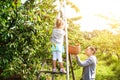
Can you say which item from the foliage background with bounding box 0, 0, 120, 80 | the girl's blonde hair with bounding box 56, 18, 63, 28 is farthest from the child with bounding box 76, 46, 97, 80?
the foliage background with bounding box 0, 0, 120, 80

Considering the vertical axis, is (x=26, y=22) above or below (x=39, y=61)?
above

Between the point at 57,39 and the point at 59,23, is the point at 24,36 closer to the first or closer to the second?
the point at 57,39

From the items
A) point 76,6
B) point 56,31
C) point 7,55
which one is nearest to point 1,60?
point 7,55

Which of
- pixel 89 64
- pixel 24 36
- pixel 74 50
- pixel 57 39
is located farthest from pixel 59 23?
pixel 24 36

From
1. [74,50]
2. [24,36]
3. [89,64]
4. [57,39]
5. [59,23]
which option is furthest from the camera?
[24,36]

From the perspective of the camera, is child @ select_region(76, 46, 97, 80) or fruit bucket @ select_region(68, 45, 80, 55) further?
fruit bucket @ select_region(68, 45, 80, 55)

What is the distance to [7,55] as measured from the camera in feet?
33.5

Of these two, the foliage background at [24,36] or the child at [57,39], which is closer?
the child at [57,39]

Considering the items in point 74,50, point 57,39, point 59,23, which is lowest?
point 74,50

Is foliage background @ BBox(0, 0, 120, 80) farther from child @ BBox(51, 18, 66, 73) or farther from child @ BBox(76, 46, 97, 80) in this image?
child @ BBox(76, 46, 97, 80)

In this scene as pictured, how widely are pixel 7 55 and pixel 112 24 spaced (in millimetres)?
7142

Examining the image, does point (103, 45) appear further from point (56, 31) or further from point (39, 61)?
point (56, 31)

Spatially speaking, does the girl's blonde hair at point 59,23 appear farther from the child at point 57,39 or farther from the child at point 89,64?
the child at point 89,64

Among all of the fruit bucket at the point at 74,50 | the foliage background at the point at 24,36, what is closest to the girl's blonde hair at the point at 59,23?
the fruit bucket at the point at 74,50
